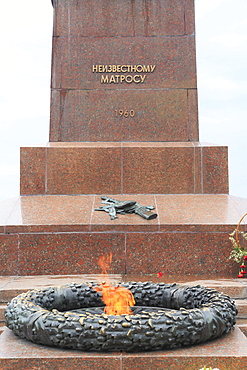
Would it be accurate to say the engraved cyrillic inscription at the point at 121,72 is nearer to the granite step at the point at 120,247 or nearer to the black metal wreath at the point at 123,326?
the granite step at the point at 120,247

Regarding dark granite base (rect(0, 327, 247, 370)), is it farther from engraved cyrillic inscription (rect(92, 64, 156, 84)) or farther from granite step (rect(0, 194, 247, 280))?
engraved cyrillic inscription (rect(92, 64, 156, 84))

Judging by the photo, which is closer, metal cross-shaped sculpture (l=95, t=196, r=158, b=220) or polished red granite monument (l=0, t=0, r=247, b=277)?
polished red granite monument (l=0, t=0, r=247, b=277)

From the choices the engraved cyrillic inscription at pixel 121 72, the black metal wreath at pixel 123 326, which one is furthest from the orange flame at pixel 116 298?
the engraved cyrillic inscription at pixel 121 72

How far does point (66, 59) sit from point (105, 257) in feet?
14.5

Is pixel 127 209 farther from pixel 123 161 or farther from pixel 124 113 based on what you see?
pixel 124 113

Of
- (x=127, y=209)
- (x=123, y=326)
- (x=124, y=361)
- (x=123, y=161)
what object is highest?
(x=123, y=161)

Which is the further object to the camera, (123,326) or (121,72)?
(121,72)

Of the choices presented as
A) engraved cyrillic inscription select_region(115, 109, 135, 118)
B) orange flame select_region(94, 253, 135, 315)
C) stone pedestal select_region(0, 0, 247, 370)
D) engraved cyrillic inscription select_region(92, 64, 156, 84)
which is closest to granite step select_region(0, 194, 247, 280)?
stone pedestal select_region(0, 0, 247, 370)

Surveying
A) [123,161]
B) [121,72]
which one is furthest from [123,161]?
[121,72]

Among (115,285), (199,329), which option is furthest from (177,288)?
(199,329)

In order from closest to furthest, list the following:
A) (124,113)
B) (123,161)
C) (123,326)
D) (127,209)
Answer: (123,326) → (127,209) → (123,161) → (124,113)

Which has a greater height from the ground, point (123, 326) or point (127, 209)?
point (127, 209)

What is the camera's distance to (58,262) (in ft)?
23.1

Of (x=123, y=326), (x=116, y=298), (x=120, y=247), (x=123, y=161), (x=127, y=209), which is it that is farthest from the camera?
(x=123, y=161)
